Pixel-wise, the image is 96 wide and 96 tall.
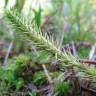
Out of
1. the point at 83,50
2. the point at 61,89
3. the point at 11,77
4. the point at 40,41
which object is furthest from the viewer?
the point at 83,50

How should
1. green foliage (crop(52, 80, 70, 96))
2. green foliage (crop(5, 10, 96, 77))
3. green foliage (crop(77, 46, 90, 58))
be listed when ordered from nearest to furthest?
green foliage (crop(5, 10, 96, 77)) < green foliage (crop(52, 80, 70, 96)) < green foliage (crop(77, 46, 90, 58))

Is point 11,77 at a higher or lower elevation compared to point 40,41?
lower

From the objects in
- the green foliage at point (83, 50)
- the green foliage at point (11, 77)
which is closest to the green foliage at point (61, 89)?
the green foliage at point (11, 77)

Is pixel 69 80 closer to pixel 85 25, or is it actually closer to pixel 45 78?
pixel 45 78

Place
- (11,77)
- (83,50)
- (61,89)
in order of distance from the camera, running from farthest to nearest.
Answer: (83,50)
(11,77)
(61,89)

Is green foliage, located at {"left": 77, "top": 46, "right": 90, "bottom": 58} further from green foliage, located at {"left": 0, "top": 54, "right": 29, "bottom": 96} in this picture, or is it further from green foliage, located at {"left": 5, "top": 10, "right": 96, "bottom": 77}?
green foliage, located at {"left": 5, "top": 10, "right": 96, "bottom": 77}

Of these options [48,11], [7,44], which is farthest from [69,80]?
[48,11]

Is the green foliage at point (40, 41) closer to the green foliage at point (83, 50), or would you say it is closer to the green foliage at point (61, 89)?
the green foliage at point (61, 89)

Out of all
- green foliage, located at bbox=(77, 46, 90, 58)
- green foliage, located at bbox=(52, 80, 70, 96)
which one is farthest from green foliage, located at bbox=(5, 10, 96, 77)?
green foliage, located at bbox=(77, 46, 90, 58)

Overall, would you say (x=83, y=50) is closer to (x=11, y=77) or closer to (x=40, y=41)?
(x=11, y=77)

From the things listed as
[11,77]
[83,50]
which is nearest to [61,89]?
[11,77]

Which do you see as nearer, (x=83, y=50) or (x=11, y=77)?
(x=11, y=77)
